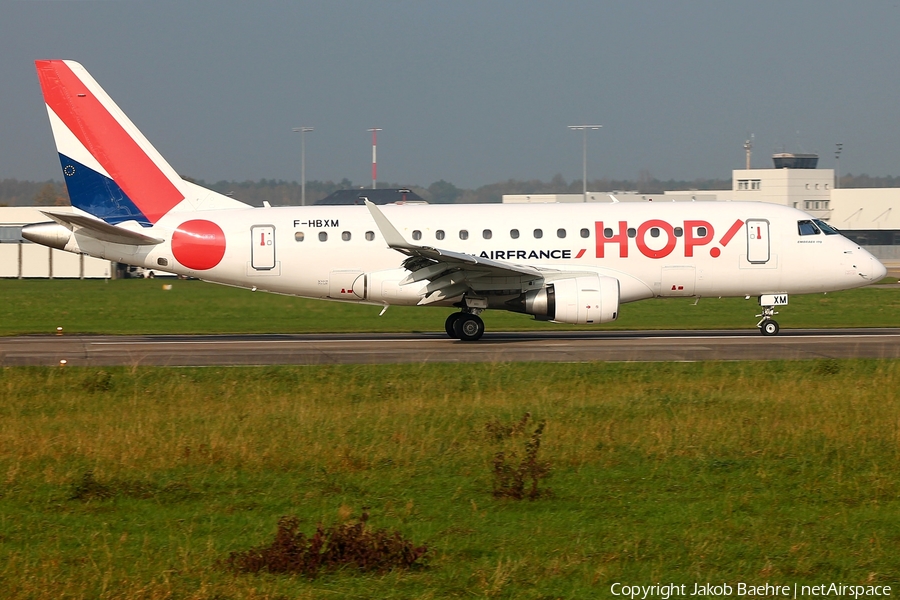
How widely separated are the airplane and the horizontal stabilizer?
55 mm

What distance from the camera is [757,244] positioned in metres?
28.2

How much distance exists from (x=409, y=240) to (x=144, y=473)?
56.0 ft

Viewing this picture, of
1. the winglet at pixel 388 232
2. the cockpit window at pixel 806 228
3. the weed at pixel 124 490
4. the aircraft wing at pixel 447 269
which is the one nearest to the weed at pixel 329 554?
the weed at pixel 124 490

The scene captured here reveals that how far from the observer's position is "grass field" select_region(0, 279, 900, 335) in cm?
3488

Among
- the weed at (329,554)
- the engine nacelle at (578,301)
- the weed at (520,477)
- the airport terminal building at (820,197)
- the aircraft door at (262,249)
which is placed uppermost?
the airport terminal building at (820,197)

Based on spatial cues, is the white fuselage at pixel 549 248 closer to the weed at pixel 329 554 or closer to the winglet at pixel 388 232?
the winglet at pixel 388 232

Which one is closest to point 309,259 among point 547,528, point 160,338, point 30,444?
point 160,338

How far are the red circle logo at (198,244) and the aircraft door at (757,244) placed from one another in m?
14.8

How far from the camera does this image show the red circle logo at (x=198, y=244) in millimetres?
28359

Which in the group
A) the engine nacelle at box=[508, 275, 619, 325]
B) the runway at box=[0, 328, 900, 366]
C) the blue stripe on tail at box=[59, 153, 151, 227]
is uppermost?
the blue stripe on tail at box=[59, 153, 151, 227]

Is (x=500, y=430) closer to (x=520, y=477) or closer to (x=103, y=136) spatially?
(x=520, y=477)

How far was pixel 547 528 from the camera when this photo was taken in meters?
9.59

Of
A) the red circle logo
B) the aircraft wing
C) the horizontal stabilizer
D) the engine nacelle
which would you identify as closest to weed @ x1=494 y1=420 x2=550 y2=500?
the aircraft wing

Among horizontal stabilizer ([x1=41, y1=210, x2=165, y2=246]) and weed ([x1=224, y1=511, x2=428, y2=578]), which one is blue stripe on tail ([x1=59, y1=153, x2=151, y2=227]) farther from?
weed ([x1=224, y1=511, x2=428, y2=578])
